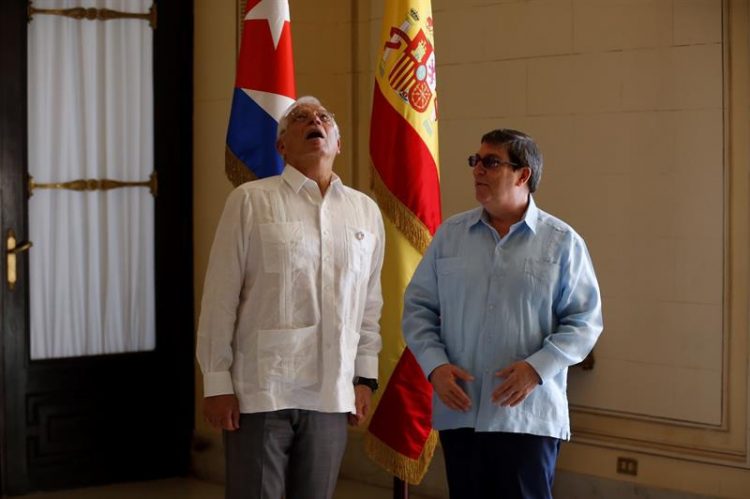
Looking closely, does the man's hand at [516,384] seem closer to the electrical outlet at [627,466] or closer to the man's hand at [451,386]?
the man's hand at [451,386]

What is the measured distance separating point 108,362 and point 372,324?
2.24 m

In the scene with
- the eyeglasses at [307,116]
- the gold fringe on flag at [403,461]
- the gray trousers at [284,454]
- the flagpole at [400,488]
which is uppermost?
the eyeglasses at [307,116]

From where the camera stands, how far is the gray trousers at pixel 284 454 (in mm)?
2539

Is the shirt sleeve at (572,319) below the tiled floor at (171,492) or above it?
above

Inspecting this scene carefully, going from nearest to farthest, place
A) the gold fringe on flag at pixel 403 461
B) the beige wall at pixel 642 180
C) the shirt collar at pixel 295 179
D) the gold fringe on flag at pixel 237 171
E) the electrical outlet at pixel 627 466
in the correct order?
the shirt collar at pixel 295 179 < the gold fringe on flag at pixel 403 461 < the gold fringe on flag at pixel 237 171 < the beige wall at pixel 642 180 < the electrical outlet at pixel 627 466

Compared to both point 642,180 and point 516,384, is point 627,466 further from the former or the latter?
point 516,384

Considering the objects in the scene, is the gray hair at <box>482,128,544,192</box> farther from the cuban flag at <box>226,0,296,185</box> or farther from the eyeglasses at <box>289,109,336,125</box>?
the cuban flag at <box>226,0,296,185</box>

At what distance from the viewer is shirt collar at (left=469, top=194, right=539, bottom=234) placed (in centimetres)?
249

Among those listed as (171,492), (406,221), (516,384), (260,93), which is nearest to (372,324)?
(516,384)

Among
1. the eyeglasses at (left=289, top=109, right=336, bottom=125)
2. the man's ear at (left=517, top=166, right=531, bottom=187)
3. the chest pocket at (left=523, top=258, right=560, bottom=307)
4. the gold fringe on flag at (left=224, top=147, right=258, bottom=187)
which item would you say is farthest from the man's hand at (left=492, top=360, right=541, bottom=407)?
the gold fringe on flag at (left=224, top=147, right=258, bottom=187)

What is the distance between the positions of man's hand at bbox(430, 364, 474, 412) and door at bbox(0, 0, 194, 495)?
2571 millimetres

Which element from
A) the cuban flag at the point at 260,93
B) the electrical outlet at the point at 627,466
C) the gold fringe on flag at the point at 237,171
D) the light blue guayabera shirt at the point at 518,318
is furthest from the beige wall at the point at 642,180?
the light blue guayabera shirt at the point at 518,318

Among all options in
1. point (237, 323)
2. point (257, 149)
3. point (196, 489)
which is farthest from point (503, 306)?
point (196, 489)

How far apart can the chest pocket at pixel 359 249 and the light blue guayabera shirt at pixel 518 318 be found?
26 cm
